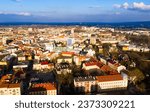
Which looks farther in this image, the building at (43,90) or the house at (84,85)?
the house at (84,85)

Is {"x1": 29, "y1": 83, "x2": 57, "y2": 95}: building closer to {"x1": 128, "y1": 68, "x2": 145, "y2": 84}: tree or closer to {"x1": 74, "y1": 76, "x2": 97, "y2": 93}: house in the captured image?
{"x1": 74, "y1": 76, "x2": 97, "y2": 93}: house

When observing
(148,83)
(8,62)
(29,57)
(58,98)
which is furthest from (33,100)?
(29,57)

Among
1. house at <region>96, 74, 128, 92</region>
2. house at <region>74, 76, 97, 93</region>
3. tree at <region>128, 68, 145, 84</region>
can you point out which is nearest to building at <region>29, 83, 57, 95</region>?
house at <region>74, 76, 97, 93</region>

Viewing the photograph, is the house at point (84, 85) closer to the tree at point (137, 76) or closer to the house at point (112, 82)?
the house at point (112, 82)

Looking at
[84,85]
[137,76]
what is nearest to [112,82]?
[84,85]

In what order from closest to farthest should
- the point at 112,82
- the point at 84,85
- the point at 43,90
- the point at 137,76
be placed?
the point at 43,90, the point at 84,85, the point at 112,82, the point at 137,76

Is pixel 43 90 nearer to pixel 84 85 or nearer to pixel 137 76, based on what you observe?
pixel 84 85

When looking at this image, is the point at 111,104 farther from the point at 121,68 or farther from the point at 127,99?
the point at 121,68

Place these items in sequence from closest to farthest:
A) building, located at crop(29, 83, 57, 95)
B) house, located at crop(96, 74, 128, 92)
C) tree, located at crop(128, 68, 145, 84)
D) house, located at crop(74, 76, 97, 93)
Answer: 1. building, located at crop(29, 83, 57, 95)
2. house, located at crop(74, 76, 97, 93)
3. house, located at crop(96, 74, 128, 92)
4. tree, located at crop(128, 68, 145, 84)

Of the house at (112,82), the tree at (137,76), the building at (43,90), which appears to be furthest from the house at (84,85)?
the tree at (137,76)

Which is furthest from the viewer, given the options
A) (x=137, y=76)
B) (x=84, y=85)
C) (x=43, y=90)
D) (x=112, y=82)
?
(x=137, y=76)

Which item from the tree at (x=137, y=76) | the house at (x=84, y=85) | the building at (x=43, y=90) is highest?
the building at (x=43, y=90)
